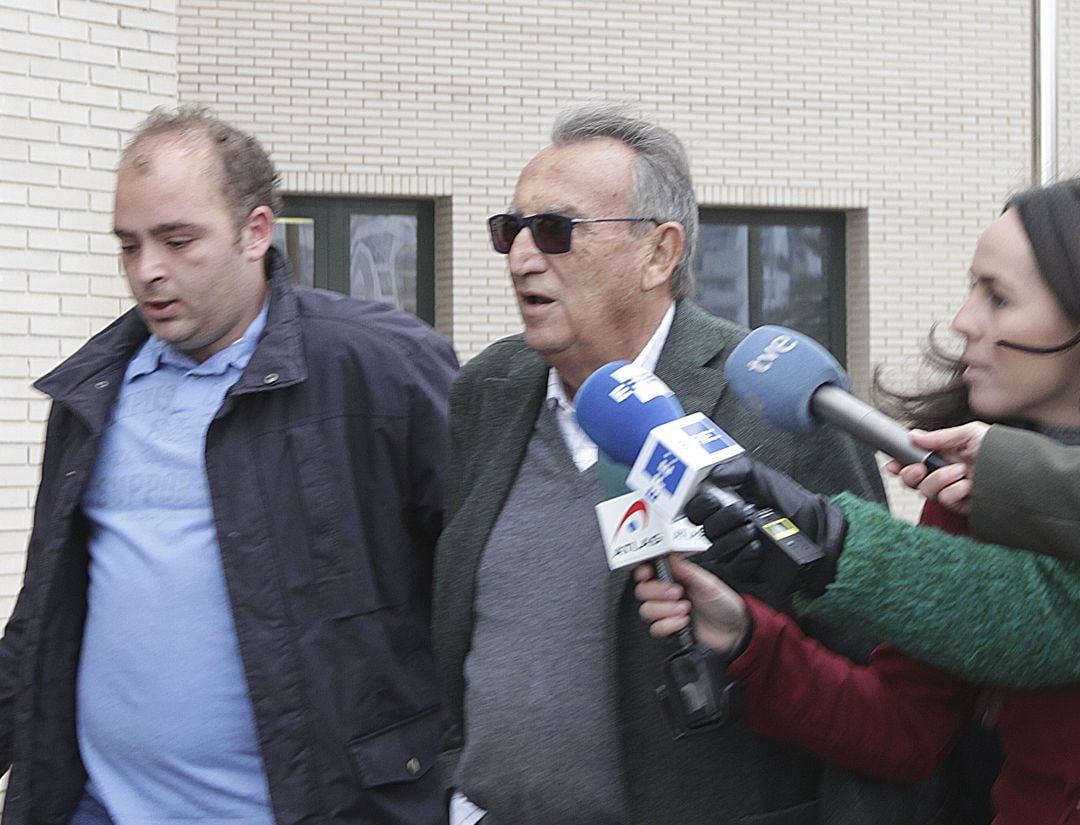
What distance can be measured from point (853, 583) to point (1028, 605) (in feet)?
0.72

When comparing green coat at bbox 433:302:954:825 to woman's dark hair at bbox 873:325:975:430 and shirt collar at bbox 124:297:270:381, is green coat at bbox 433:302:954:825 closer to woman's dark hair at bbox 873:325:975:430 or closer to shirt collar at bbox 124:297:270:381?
woman's dark hair at bbox 873:325:975:430

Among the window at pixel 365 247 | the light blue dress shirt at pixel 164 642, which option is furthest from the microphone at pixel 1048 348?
the window at pixel 365 247

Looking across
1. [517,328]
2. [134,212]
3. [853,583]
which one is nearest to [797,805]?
[853,583]

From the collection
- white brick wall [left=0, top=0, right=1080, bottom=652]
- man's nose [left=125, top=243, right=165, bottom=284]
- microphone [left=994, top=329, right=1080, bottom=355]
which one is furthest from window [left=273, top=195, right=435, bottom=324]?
microphone [left=994, top=329, right=1080, bottom=355]

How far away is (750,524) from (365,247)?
1119cm

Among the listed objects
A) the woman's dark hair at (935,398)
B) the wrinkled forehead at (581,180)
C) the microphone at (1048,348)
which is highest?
the wrinkled forehead at (581,180)

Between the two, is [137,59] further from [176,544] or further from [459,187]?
[459,187]

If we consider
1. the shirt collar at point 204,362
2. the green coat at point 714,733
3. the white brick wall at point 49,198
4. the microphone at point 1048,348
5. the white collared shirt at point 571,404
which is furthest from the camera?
the white brick wall at point 49,198

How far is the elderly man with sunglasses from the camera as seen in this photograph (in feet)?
8.73

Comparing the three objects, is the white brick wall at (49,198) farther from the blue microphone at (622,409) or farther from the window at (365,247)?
the window at (365,247)

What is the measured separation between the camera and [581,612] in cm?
276

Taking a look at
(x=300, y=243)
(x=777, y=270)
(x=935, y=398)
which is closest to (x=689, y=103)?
(x=777, y=270)

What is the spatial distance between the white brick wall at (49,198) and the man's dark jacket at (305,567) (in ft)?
8.70

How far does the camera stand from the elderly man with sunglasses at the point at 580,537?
8.73 ft
